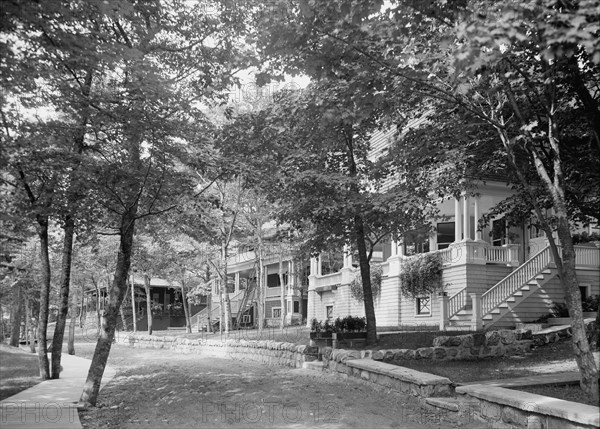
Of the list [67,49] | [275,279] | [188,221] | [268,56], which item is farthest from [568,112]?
[275,279]

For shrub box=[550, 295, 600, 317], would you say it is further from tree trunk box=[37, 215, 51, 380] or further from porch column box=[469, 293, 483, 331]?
tree trunk box=[37, 215, 51, 380]

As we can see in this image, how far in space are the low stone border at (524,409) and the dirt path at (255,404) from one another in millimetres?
316

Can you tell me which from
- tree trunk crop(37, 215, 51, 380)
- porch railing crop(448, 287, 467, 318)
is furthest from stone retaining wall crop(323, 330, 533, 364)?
tree trunk crop(37, 215, 51, 380)

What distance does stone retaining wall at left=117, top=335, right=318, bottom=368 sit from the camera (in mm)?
14438

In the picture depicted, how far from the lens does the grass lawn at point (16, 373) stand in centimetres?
1071

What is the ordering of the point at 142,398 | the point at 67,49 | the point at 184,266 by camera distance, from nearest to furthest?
the point at 67,49 → the point at 142,398 → the point at 184,266

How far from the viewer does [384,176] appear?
13609 millimetres

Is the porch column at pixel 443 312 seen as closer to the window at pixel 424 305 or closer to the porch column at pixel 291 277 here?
the window at pixel 424 305

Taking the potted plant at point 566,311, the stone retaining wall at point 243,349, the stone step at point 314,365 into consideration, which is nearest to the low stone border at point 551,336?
the potted plant at point 566,311

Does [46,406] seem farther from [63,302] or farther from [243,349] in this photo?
[243,349]

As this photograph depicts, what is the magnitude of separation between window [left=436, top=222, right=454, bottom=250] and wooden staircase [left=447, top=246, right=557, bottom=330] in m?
5.31

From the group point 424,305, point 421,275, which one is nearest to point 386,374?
point 421,275

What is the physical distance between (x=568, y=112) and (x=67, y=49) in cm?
885

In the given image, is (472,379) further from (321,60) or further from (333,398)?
(321,60)
